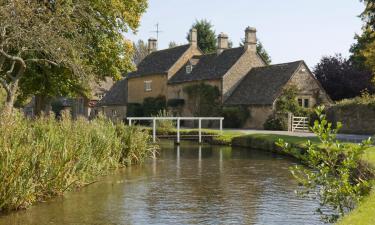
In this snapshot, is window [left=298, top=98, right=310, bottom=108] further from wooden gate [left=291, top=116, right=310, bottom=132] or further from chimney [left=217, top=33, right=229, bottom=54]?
chimney [left=217, top=33, right=229, bottom=54]

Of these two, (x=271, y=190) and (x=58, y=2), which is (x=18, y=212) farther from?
(x=58, y=2)

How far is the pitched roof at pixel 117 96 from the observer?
65.8 m

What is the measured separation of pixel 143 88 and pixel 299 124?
23.7 metres

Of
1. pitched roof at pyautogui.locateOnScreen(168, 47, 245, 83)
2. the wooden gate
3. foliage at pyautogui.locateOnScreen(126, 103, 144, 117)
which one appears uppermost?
pitched roof at pyautogui.locateOnScreen(168, 47, 245, 83)

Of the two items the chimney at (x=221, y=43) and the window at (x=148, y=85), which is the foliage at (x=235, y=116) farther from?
the window at (x=148, y=85)

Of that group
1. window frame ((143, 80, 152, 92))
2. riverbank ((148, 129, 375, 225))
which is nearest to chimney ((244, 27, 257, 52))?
window frame ((143, 80, 152, 92))

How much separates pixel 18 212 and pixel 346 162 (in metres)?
7.25

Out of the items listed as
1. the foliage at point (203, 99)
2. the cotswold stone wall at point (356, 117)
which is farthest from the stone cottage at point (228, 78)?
the cotswold stone wall at point (356, 117)

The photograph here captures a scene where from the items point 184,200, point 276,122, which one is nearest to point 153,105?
point 276,122

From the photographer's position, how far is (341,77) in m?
51.1

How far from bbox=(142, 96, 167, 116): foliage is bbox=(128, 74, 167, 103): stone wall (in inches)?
35.8

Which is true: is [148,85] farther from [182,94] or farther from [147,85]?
[182,94]

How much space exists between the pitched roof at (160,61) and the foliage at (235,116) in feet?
40.1

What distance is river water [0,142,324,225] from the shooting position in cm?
1141
